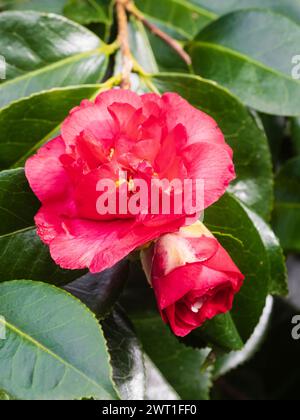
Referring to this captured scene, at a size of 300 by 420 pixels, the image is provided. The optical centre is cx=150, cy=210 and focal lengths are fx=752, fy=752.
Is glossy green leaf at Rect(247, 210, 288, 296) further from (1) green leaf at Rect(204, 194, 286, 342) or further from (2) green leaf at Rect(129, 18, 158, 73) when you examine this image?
(2) green leaf at Rect(129, 18, 158, 73)

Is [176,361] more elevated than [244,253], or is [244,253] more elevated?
[244,253]

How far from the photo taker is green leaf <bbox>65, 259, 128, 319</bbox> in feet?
2.66

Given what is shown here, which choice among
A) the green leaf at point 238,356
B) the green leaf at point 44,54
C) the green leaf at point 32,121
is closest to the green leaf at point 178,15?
the green leaf at point 44,54

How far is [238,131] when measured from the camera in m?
0.98

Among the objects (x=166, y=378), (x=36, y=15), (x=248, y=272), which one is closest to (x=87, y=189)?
(x=248, y=272)

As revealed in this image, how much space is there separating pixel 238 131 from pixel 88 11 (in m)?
0.34

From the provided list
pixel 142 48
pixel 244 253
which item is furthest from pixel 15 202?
pixel 142 48

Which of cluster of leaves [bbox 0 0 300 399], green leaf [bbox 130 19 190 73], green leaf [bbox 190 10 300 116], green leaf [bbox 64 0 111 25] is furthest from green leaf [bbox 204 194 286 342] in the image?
green leaf [bbox 64 0 111 25]

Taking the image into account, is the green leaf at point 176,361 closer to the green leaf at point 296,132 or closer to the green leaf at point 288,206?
the green leaf at point 288,206

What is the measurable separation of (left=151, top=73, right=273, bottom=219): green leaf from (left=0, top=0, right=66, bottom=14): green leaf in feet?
1.10

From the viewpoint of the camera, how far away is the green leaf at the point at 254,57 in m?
1.00

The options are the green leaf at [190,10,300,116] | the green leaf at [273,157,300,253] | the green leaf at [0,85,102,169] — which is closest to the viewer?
the green leaf at [0,85,102,169]

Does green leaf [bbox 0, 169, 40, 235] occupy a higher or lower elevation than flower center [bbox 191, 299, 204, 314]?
higher

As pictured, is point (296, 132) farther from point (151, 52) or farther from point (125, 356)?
point (125, 356)
